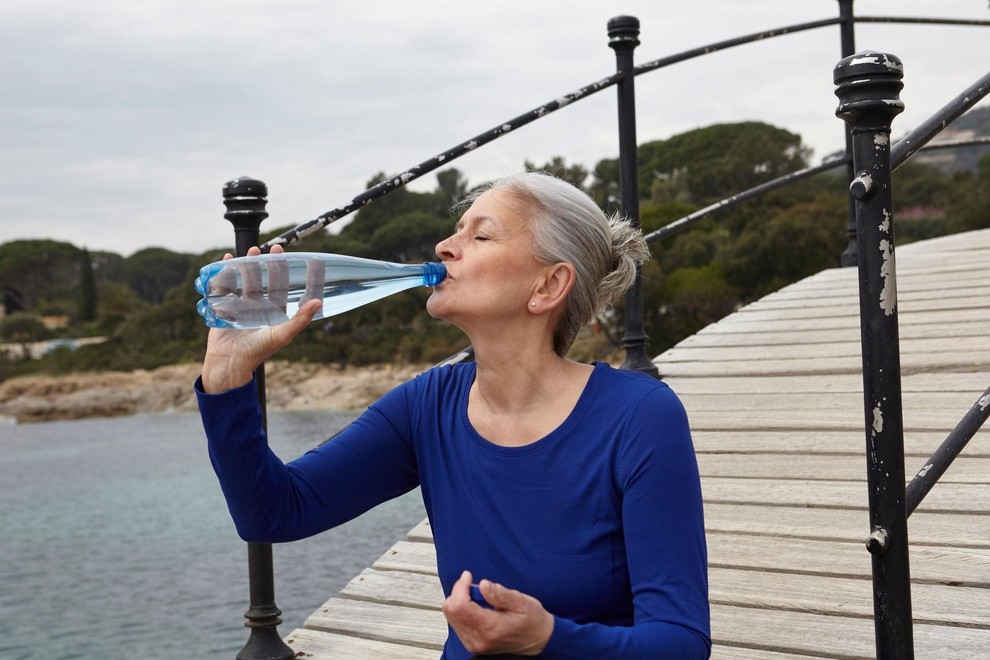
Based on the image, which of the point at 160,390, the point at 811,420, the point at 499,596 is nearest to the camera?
the point at 499,596

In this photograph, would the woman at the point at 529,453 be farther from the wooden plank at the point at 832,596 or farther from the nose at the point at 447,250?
the wooden plank at the point at 832,596

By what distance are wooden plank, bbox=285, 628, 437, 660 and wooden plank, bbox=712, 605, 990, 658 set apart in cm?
57

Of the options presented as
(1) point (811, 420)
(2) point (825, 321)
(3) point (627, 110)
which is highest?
(3) point (627, 110)

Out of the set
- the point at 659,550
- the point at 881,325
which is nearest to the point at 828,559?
the point at 881,325

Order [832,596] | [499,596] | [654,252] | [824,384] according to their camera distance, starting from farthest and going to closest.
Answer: [654,252] → [824,384] → [832,596] → [499,596]

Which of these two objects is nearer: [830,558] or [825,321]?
[830,558]

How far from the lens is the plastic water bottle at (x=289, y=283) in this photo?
4.64 ft

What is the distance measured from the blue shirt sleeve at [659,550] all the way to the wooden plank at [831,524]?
1.07m

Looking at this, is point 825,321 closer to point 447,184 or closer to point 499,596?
point 499,596

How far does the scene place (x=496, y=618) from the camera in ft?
3.61

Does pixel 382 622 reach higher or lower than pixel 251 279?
lower

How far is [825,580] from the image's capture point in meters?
2.09

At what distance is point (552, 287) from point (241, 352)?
1.35 feet

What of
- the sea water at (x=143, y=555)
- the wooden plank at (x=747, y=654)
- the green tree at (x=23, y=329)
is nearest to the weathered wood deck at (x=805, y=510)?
the wooden plank at (x=747, y=654)
